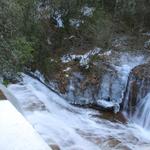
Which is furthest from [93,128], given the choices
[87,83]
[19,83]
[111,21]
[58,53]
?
[111,21]

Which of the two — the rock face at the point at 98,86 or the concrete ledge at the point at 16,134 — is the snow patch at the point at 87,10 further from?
the concrete ledge at the point at 16,134

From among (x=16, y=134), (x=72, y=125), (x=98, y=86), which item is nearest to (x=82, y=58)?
(x=98, y=86)

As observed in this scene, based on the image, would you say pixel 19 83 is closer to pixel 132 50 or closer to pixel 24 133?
pixel 132 50

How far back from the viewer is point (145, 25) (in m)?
12.9

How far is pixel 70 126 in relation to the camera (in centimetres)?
791

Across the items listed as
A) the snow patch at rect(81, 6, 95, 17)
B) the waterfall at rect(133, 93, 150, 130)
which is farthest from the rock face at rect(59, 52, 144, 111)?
the snow patch at rect(81, 6, 95, 17)

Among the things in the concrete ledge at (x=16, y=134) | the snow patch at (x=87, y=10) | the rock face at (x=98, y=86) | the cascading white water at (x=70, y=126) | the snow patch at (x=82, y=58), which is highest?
the snow patch at (x=87, y=10)

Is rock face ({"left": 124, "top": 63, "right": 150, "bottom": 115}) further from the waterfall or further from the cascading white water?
the cascading white water

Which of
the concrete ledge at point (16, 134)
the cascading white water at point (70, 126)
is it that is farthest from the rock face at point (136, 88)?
the concrete ledge at point (16, 134)

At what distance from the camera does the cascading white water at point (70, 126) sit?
7104 millimetres

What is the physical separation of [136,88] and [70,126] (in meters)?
2.28

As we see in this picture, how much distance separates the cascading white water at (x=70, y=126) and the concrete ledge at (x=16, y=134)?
3.76m

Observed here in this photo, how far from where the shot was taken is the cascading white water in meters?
7.10

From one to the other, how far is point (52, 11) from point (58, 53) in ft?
4.52
